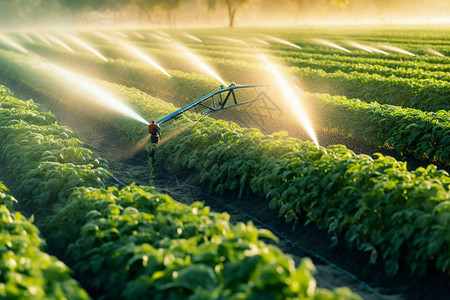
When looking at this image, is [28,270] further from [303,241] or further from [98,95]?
[98,95]

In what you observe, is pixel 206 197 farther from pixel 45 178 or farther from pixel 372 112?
pixel 372 112

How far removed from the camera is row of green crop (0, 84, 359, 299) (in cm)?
349

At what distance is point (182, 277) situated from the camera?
3.71 metres

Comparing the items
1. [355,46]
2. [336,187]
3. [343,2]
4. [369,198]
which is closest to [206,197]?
[336,187]

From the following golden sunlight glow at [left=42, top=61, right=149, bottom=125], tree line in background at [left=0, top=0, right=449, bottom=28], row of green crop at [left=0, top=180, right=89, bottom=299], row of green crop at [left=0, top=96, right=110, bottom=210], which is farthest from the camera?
tree line in background at [left=0, top=0, right=449, bottom=28]

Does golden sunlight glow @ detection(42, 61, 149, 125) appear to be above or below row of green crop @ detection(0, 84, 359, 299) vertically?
below

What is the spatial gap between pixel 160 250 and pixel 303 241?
2.95m

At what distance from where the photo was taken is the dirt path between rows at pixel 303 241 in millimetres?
5297

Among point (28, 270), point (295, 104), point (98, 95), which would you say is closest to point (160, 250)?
point (28, 270)

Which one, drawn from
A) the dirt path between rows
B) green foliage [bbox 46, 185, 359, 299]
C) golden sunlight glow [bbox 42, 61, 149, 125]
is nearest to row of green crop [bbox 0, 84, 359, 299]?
green foliage [bbox 46, 185, 359, 299]

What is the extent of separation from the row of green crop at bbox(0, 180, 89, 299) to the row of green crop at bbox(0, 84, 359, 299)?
0.59 meters

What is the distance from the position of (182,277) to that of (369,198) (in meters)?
3.26

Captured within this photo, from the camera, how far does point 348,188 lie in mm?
6348

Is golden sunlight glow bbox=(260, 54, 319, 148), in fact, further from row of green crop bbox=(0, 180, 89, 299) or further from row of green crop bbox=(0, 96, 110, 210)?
row of green crop bbox=(0, 180, 89, 299)
